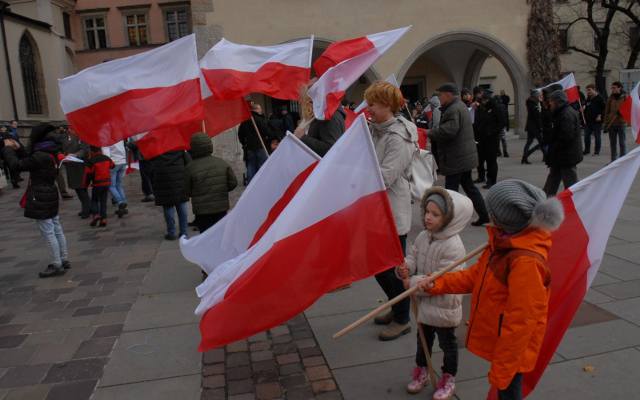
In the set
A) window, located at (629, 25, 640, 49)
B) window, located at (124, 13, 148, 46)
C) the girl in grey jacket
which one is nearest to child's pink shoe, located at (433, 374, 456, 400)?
the girl in grey jacket

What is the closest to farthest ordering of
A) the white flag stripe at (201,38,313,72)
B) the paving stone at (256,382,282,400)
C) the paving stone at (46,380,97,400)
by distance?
the paving stone at (256,382,282,400)
the paving stone at (46,380,97,400)
the white flag stripe at (201,38,313,72)

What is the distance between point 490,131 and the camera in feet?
35.5

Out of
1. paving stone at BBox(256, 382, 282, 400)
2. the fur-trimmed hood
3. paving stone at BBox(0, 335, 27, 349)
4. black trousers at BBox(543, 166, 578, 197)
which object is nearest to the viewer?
the fur-trimmed hood

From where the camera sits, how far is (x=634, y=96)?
7195mm

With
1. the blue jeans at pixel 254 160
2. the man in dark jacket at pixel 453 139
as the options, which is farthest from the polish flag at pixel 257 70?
the blue jeans at pixel 254 160

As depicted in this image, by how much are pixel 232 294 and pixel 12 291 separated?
4322 mm

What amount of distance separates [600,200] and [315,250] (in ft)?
5.07

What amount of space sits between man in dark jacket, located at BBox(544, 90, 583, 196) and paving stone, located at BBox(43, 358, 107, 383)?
5927mm

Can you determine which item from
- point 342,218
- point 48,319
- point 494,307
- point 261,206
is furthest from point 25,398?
point 494,307

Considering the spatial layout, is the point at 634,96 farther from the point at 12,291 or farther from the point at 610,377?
the point at 12,291

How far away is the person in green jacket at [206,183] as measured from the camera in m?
5.97

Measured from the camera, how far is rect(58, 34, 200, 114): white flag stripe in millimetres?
5336

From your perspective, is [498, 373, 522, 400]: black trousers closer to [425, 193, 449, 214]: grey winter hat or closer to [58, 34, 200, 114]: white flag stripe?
[425, 193, 449, 214]: grey winter hat

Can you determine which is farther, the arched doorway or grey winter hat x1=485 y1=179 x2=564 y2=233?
the arched doorway
